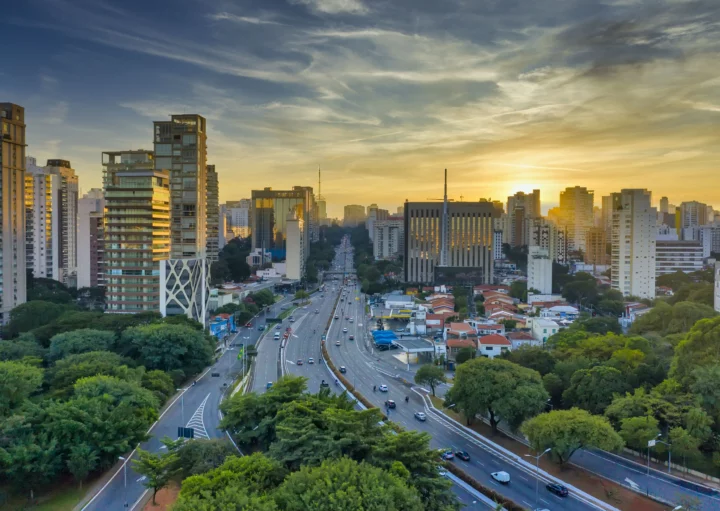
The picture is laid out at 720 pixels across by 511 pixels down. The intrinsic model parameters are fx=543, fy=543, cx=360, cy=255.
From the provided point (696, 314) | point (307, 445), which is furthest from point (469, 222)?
point (307, 445)

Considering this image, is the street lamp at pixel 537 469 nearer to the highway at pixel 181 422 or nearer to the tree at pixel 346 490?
the tree at pixel 346 490

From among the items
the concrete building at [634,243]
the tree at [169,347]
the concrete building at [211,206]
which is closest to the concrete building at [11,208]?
the tree at [169,347]

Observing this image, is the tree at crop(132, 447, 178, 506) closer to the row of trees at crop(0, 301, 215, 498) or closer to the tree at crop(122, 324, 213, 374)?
the row of trees at crop(0, 301, 215, 498)

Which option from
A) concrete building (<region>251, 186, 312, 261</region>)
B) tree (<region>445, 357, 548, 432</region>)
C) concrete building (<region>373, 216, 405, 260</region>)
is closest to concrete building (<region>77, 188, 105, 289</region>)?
concrete building (<region>251, 186, 312, 261</region>)

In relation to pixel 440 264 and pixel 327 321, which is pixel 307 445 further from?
pixel 440 264

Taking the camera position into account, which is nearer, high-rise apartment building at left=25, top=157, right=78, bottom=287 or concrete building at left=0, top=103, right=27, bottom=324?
concrete building at left=0, top=103, right=27, bottom=324

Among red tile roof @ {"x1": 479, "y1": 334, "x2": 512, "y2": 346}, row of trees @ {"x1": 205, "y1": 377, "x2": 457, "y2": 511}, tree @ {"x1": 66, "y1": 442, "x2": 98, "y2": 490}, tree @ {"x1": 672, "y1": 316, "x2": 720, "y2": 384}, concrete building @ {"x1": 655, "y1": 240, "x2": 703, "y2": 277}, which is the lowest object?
tree @ {"x1": 66, "y1": 442, "x2": 98, "y2": 490}
